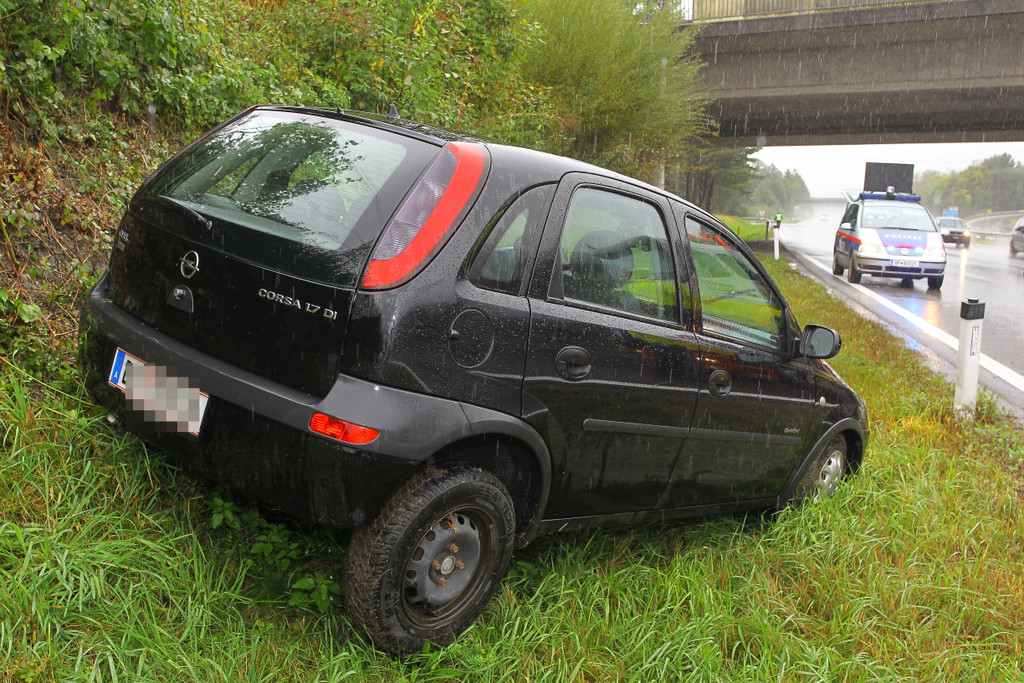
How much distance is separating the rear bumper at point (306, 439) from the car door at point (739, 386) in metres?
1.38

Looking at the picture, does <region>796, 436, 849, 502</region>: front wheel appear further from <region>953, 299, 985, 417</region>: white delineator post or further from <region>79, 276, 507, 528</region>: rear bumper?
<region>79, 276, 507, 528</region>: rear bumper

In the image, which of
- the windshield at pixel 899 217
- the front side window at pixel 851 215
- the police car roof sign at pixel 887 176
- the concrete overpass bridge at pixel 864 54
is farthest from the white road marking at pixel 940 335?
the police car roof sign at pixel 887 176

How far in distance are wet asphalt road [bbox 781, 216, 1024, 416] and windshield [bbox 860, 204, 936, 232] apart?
4.09ft

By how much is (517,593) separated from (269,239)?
1654mm

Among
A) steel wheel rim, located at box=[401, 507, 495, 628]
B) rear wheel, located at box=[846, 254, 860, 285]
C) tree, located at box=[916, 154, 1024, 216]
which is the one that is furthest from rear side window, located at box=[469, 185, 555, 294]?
tree, located at box=[916, 154, 1024, 216]

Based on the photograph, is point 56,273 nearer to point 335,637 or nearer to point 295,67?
point 335,637

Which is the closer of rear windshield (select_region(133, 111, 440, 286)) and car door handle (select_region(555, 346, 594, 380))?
rear windshield (select_region(133, 111, 440, 286))

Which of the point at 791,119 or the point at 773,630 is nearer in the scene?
the point at 773,630

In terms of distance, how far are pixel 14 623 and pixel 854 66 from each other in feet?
87.6

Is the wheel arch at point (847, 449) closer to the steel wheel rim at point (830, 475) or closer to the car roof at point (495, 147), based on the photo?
the steel wheel rim at point (830, 475)

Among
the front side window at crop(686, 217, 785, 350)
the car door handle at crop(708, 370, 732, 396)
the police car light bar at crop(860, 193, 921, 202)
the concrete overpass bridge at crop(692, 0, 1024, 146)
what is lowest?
the car door handle at crop(708, 370, 732, 396)

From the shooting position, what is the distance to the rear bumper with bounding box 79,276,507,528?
8.20 ft

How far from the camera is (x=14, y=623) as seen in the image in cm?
242

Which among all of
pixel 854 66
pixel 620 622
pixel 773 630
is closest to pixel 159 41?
pixel 620 622
